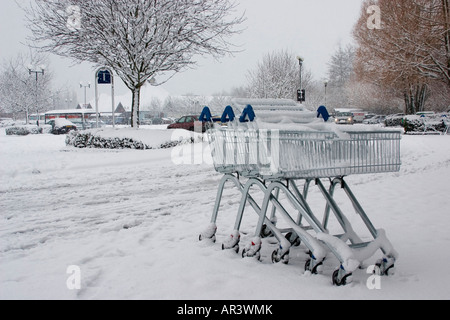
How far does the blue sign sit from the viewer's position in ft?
A: 55.7

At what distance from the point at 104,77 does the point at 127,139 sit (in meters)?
3.05

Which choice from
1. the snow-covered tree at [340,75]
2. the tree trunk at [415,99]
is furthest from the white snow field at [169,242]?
the snow-covered tree at [340,75]

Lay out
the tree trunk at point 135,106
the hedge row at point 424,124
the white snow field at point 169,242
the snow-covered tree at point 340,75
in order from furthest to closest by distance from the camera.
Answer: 1. the snow-covered tree at point 340,75
2. the hedge row at point 424,124
3. the tree trunk at point 135,106
4. the white snow field at point 169,242

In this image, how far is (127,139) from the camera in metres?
15.7

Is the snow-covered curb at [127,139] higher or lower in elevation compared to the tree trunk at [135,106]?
lower

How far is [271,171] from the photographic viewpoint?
338 cm

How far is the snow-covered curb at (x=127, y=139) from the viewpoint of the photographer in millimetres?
15688

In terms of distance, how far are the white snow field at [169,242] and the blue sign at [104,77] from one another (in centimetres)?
819

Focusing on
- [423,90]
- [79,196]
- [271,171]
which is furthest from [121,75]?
[423,90]

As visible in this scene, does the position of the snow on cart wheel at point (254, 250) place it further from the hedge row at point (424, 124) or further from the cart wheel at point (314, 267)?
the hedge row at point (424, 124)

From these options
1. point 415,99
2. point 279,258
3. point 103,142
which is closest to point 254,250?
point 279,258

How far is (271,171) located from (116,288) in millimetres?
1413

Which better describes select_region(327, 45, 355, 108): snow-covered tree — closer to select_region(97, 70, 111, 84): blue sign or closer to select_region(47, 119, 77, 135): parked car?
select_region(47, 119, 77, 135): parked car

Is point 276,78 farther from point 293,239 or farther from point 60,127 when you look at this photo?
point 293,239
